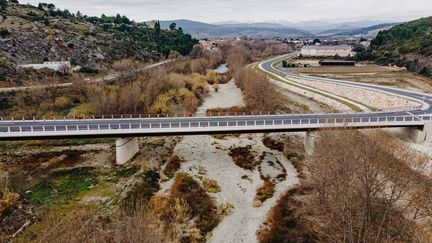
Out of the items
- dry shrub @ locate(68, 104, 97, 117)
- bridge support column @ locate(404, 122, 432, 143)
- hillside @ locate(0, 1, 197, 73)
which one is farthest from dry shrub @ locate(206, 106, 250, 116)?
hillside @ locate(0, 1, 197, 73)

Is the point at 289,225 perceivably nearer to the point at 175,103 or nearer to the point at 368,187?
the point at 368,187

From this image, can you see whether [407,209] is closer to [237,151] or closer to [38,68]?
[237,151]

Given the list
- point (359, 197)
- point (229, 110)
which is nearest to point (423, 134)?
point (359, 197)

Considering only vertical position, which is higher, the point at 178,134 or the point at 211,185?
the point at 178,134

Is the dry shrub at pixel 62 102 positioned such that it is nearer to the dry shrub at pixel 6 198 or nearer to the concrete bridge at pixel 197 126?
the concrete bridge at pixel 197 126

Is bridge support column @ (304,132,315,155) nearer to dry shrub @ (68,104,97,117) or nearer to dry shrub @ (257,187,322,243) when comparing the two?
dry shrub @ (257,187,322,243)

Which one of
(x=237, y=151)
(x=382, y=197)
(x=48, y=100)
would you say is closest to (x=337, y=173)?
(x=382, y=197)

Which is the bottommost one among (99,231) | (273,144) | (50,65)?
(273,144)
